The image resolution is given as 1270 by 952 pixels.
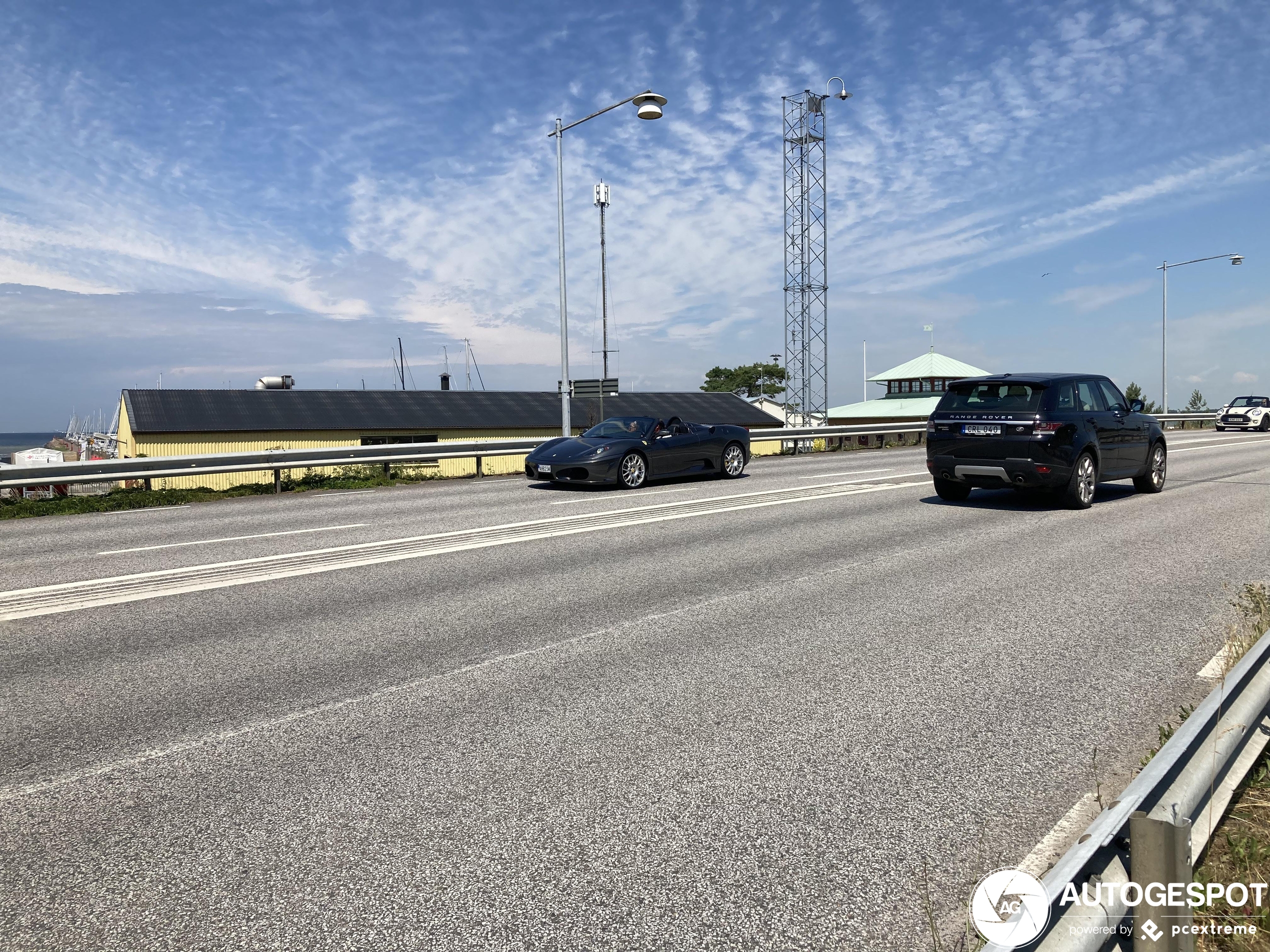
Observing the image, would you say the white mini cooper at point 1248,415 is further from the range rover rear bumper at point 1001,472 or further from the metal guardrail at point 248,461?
the range rover rear bumper at point 1001,472

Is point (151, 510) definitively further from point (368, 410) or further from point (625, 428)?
point (368, 410)

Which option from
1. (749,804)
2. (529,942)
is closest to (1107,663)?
(749,804)

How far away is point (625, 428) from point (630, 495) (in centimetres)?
193

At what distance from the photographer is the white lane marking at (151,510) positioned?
13000 millimetres

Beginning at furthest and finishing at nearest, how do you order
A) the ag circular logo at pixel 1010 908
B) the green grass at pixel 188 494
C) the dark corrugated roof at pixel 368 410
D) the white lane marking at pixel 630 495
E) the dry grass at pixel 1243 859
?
1. the dark corrugated roof at pixel 368 410
2. the green grass at pixel 188 494
3. the white lane marking at pixel 630 495
4. the dry grass at pixel 1243 859
5. the ag circular logo at pixel 1010 908

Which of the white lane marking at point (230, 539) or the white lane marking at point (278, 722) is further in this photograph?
the white lane marking at point (230, 539)

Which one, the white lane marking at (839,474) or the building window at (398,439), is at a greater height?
the building window at (398,439)

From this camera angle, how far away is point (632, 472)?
1443cm

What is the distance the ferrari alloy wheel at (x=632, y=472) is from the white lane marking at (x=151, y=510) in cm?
716

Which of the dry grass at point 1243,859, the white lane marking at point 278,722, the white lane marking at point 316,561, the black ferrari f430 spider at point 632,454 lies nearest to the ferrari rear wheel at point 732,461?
the black ferrari f430 spider at point 632,454

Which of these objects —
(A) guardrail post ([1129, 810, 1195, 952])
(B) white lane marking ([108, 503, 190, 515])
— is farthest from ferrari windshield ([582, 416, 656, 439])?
(A) guardrail post ([1129, 810, 1195, 952])

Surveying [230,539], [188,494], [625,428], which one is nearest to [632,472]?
[625,428]

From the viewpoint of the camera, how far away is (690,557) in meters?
8.07

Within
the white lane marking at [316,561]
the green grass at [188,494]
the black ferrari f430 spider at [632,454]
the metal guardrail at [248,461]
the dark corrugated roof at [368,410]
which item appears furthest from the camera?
the dark corrugated roof at [368,410]
